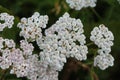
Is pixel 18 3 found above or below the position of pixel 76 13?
above

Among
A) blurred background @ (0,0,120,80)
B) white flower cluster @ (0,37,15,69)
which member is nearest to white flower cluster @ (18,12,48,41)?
white flower cluster @ (0,37,15,69)

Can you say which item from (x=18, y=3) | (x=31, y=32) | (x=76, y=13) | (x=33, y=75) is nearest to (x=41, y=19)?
(x=31, y=32)

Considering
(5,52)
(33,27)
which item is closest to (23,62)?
(5,52)

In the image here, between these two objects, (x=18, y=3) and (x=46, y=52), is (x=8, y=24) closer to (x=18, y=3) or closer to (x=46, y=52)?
(x=46, y=52)

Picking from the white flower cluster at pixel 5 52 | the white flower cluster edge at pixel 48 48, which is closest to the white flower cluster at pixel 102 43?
the white flower cluster edge at pixel 48 48

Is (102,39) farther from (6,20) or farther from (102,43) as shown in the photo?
(6,20)
